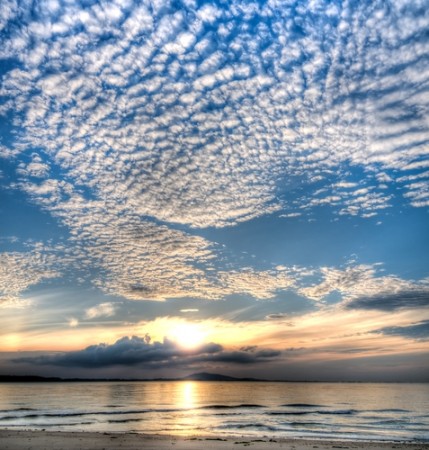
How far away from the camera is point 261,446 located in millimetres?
28281

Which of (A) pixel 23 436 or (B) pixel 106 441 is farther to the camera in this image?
(A) pixel 23 436

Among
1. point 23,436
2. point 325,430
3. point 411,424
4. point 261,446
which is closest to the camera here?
point 261,446

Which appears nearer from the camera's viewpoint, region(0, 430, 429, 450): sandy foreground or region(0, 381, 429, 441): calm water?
region(0, 430, 429, 450): sandy foreground

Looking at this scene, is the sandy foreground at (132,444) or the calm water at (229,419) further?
the calm water at (229,419)

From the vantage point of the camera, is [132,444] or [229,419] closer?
[132,444]

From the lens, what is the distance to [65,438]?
2978 centimetres

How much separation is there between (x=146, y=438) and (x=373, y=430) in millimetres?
31325

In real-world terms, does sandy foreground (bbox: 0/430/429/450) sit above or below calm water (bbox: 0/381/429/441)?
above

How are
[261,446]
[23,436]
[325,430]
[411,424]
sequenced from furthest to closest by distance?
[411,424]
[325,430]
[23,436]
[261,446]

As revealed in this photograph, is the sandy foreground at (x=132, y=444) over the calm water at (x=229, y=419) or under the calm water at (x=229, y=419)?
over

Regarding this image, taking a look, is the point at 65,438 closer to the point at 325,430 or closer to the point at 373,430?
the point at 325,430

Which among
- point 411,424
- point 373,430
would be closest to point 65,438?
point 373,430

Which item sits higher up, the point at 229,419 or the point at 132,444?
the point at 132,444

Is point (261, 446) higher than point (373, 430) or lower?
higher
